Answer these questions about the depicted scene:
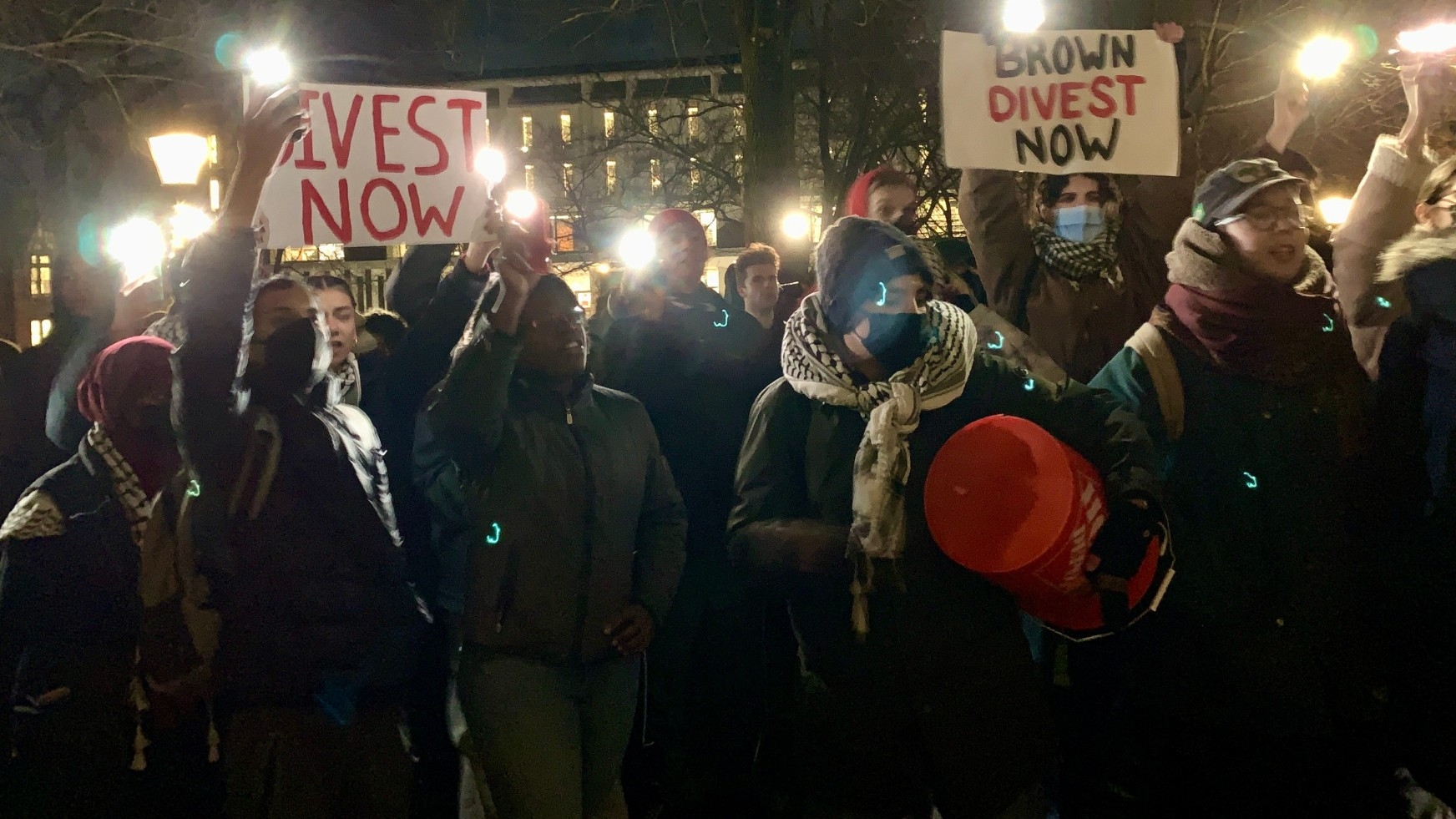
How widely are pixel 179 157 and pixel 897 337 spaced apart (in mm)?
5448

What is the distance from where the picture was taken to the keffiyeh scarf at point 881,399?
254 centimetres

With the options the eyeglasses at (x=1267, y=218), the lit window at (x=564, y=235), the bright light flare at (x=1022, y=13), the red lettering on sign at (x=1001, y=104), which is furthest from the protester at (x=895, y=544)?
the lit window at (x=564, y=235)

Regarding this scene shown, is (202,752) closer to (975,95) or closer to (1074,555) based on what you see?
(1074,555)

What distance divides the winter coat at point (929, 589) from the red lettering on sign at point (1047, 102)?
154 centimetres

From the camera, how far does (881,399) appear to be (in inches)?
104

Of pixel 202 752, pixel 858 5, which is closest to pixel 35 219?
pixel 858 5

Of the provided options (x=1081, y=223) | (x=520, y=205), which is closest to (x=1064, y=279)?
(x=1081, y=223)

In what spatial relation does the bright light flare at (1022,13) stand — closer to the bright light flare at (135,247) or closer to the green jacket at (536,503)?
the green jacket at (536,503)

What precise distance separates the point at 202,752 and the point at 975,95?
136 inches

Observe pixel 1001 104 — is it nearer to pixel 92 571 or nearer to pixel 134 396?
pixel 134 396

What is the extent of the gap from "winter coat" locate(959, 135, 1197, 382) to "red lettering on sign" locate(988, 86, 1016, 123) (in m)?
0.20

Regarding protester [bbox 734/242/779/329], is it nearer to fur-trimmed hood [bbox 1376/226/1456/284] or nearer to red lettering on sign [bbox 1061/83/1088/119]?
red lettering on sign [bbox 1061/83/1088/119]

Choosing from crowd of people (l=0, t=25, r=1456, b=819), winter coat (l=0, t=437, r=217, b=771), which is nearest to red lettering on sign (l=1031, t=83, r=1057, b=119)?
crowd of people (l=0, t=25, r=1456, b=819)

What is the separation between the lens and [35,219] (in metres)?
18.2
